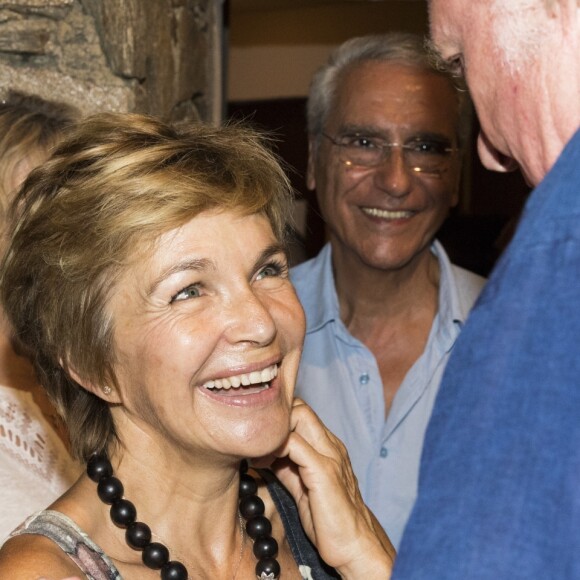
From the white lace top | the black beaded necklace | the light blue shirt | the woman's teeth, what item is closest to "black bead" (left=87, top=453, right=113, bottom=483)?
the black beaded necklace

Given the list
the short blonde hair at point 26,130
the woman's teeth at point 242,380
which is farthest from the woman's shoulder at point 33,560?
the short blonde hair at point 26,130

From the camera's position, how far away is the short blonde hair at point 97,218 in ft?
5.36

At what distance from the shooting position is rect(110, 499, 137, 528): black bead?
A: 1693 mm

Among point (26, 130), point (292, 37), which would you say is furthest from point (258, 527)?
point (292, 37)

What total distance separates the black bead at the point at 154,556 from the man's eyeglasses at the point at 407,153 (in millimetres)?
1621

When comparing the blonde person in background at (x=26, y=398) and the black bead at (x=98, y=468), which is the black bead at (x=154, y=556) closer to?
the black bead at (x=98, y=468)

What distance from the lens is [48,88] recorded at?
2658 mm

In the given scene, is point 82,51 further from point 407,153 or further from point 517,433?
point 517,433

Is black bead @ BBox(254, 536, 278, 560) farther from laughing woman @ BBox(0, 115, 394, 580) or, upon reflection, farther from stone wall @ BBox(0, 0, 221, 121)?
stone wall @ BBox(0, 0, 221, 121)

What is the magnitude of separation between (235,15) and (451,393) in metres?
5.47

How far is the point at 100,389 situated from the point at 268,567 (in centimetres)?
48

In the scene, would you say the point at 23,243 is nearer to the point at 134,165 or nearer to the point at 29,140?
the point at 134,165

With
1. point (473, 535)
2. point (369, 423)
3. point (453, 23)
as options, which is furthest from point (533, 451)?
point (369, 423)

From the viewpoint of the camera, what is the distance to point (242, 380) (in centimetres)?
166
